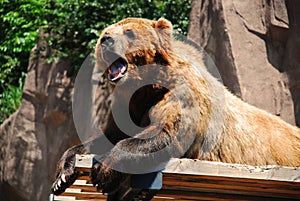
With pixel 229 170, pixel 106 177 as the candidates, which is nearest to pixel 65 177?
pixel 106 177

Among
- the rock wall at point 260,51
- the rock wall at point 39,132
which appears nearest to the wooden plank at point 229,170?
the rock wall at point 260,51

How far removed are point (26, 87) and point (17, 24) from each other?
2739 mm

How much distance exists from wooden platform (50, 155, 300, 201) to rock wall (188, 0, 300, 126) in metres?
2.36

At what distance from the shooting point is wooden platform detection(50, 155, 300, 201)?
3.77m

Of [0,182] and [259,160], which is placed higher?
[259,160]

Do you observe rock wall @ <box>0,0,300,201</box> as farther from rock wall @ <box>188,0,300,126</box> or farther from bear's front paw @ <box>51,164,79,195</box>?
bear's front paw @ <box>51,164,79,195</box>

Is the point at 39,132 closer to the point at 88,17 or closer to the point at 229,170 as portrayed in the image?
the point at 88,17

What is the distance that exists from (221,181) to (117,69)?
4.46 ft

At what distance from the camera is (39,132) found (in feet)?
33.3

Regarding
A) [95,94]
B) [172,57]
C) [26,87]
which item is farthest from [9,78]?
[172,57]

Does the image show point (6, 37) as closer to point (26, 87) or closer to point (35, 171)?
point (26, 87)

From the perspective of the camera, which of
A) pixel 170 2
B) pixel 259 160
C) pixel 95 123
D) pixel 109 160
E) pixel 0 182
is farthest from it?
pixel 0 182

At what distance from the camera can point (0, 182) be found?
1067cm

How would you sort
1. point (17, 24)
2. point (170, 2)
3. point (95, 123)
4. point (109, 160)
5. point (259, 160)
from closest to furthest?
point (109, 160) < point (259, 160) < point (95, 123) < point (170, 2) < point (17, 24)
